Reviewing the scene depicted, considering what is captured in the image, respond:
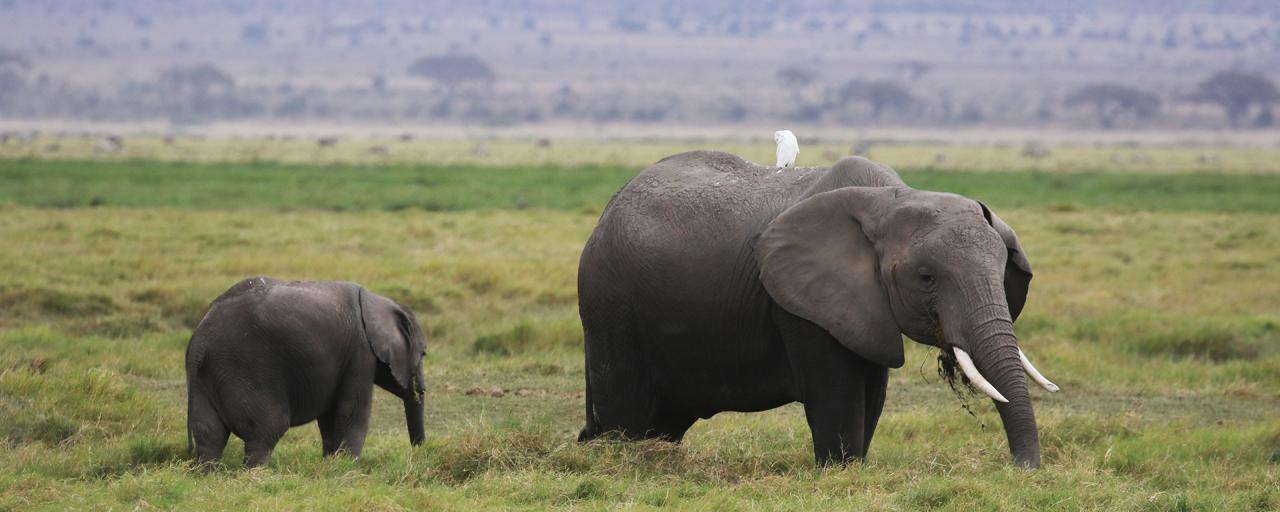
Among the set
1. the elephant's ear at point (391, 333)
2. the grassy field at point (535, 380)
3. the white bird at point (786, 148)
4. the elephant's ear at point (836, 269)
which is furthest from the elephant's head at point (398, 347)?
the white bird at point (786, 148)

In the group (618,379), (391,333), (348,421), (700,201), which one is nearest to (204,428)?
(348,421)

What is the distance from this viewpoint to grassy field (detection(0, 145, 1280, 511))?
692cm

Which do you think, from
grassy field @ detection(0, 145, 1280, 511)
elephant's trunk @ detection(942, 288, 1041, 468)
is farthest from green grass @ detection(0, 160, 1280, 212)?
elephant's trunk @ detection(942, 288, 1041, 468)

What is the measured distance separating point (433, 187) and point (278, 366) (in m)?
25.6

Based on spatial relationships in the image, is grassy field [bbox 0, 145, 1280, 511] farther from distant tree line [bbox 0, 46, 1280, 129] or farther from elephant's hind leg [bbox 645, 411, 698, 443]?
distant tree line [bbox 0, 46, 1280, 129]

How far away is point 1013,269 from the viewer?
22.0ft

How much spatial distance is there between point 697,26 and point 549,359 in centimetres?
17898

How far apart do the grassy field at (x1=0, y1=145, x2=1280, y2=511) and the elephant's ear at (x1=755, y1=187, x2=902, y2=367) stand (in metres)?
0.65

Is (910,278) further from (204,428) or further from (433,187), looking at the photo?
(433,187)

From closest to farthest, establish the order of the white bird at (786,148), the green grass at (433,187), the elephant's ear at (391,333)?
1. the elephant's ear at (391,333)
2. the white bird at (786,148)
3. the green grass at (433,187)

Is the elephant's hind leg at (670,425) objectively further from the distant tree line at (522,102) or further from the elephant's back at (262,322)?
the distant tree line at (522,102)

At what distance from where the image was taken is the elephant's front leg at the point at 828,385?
6.78 meters

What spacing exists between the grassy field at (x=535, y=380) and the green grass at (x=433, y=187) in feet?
2.74

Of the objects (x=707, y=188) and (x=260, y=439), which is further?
(x=260, y=439)
